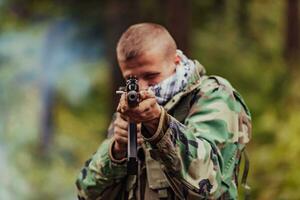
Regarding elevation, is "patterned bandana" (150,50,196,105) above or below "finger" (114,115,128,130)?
above

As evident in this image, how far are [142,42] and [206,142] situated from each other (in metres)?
0.51

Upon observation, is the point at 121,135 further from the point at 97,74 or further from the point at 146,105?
the point at 97,74

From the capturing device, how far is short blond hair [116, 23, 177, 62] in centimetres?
356

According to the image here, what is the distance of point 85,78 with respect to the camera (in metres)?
14.5

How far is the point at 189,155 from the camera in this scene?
3168 mm

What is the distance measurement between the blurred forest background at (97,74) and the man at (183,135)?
4725 mm

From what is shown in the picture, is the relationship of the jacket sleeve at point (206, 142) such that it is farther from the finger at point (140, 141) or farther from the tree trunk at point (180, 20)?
the tree trunk at point (180, 20)

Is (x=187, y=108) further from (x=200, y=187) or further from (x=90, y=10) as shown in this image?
(x=90, y=10)

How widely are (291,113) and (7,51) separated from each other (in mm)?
5275

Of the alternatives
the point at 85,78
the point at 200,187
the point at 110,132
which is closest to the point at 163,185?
the point at 200,187

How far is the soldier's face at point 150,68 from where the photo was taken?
3.52 m

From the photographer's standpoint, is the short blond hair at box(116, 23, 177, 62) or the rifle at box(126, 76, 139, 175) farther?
the short blond hair at box(116, 23, 177, 62)

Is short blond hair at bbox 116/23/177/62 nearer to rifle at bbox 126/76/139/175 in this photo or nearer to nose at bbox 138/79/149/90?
nose at bbox 138/79/149/90

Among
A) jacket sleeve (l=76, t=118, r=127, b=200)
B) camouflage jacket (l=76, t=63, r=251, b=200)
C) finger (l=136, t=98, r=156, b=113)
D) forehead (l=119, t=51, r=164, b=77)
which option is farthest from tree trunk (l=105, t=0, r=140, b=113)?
finger (l=136, t=98, r=156, b=113)
